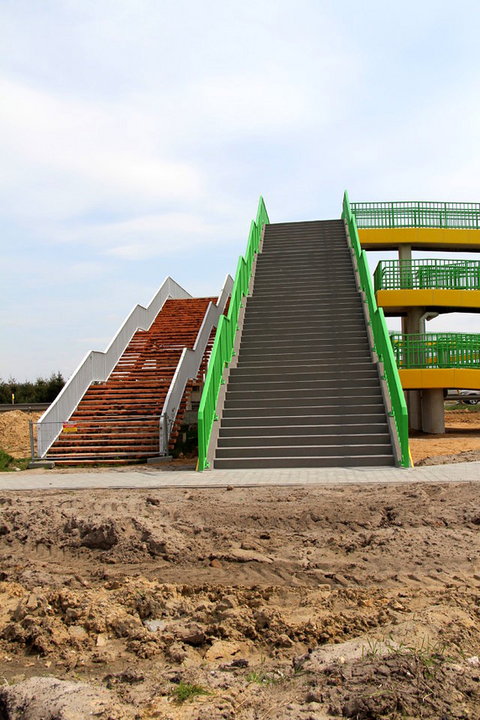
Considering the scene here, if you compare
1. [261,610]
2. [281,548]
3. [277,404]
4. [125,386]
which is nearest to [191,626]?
[261,610]

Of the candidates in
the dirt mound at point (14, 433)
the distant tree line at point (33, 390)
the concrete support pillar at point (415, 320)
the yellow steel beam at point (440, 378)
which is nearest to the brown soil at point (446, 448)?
the yellow steel beam at point (440, 378)

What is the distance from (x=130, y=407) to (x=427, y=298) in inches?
419

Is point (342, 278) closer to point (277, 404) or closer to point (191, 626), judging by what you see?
point (277, 404)

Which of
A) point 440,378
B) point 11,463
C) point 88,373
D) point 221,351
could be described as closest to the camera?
point 221,351

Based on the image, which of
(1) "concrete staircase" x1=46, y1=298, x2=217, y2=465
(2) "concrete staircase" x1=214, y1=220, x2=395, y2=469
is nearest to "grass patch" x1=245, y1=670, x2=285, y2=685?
(2) "concrete staircase" x1=214, y1=220, x2=395, y2=469

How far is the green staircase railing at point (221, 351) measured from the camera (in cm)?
1123

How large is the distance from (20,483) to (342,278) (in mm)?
10723

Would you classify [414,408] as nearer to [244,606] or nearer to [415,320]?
[415,320]

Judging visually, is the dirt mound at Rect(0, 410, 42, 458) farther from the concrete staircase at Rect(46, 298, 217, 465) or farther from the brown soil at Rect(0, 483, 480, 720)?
the brown soil at Rect(0, 483, 480, 720)

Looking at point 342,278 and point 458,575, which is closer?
point 458,575

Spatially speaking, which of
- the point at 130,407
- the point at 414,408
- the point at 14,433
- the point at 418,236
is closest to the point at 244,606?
the point at 130,407

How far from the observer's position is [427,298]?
832 inches

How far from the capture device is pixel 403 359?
64.4ft

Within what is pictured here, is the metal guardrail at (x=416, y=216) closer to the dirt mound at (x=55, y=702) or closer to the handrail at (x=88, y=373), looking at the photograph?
the handrail at (x=88, y=373)
